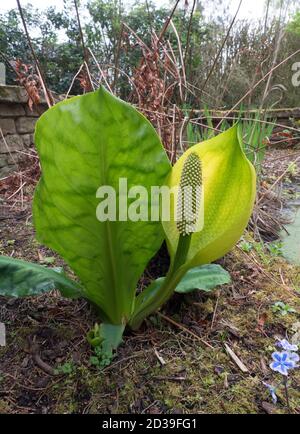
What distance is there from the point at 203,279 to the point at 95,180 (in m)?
0.37

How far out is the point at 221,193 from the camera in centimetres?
58

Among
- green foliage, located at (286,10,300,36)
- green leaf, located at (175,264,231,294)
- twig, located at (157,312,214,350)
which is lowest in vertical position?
twig, located at (157,312,214,350)

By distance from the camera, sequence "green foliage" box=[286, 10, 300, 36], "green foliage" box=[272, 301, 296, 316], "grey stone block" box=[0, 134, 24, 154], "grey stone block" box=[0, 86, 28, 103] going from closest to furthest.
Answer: "green foliage" box=[272, 301, 296, 316]
"grey stone block" box=[0, 86, 28, 103]
"grey stone block" box=[0, 134, 24, 154]
"green foliage" box=[286, 10, 300, 36]

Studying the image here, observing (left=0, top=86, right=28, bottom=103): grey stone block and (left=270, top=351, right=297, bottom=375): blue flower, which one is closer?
(left=270, top=351, right=297, bottom=375): blue flower

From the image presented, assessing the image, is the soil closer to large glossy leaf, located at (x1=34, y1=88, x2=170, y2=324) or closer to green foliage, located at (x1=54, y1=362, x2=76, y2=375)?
green foliage, located at (x1=54, y1=362, x2=76, y2=375)

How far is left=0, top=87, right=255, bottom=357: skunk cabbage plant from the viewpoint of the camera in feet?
1.72

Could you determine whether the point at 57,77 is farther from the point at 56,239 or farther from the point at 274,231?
the point at 56,239

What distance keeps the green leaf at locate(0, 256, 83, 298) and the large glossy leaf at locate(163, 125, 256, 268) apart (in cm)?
24

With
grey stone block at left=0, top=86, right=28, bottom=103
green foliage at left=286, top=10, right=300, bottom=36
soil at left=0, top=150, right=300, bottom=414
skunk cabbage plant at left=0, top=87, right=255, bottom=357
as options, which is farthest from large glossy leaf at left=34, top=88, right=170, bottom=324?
green foliage at left=286, top=10, right=300, bottom=36

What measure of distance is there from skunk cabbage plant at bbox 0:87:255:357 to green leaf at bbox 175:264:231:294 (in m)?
0.09

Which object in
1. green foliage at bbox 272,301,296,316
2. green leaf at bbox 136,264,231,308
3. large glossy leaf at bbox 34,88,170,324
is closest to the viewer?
large glossy leaf at bbox 34,88,170,324

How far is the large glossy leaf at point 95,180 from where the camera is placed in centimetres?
52

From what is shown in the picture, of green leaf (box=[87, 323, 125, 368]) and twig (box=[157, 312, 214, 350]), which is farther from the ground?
green leaf (box=[87, 323, 125, 368])

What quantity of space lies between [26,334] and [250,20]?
157 inches
